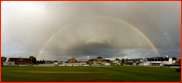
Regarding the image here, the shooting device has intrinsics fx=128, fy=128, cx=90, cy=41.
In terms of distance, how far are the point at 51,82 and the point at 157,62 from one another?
6061 inches

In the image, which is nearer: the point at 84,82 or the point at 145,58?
the point at 84,82

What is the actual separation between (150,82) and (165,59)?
140756 millimetres

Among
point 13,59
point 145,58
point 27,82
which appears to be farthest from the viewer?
point 13,59

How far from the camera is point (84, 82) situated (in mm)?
24906

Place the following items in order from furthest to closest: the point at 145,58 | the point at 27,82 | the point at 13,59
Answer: the point at 13,59
the point at 145,58
the point at 27,82

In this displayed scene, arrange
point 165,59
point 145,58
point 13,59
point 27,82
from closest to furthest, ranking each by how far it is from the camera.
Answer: point 27,82
point 165,59
point 145,58
point 13,59

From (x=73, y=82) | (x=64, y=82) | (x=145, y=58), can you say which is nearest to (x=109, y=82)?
(x=73, y=82)

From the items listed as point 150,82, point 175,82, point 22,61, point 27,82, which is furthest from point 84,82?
point 22,61

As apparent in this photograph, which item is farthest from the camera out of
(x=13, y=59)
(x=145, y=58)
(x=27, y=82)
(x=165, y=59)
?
(x=13, y=59)

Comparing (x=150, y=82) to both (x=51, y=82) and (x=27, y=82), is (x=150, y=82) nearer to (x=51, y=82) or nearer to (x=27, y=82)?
(x=51, y=82)

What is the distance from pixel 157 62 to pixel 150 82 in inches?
5637

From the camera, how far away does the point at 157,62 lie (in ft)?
497

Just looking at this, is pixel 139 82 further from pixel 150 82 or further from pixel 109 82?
pixel 109 82

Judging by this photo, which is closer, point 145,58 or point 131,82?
point 131,82
